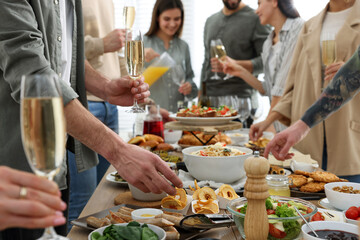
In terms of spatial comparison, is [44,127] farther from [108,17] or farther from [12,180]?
[108,17]

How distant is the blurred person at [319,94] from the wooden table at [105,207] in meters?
1.08

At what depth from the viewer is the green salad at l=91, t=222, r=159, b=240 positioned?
0.83 metres

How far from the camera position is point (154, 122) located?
236cm

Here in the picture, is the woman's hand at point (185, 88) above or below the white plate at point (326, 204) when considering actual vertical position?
below

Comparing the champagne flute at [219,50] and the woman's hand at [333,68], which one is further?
the champagne flute at [219,50]

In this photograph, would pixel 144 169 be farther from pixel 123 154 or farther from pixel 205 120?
pixel 205 120

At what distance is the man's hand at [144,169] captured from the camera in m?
1.06

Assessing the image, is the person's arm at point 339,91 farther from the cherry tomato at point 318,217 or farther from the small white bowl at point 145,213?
the small white bowl at point 145,213

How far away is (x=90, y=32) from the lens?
2754 mm

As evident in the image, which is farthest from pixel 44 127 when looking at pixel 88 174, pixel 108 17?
pixel 108 17

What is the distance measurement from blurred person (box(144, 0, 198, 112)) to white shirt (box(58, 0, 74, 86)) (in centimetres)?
200

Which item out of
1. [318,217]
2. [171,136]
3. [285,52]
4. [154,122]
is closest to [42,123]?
[318,217]

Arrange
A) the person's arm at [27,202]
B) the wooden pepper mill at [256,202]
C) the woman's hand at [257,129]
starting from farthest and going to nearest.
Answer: the woman's hand at [257,129]
the wooden pepper mill at [256,202]
the person's arm at [27,202]

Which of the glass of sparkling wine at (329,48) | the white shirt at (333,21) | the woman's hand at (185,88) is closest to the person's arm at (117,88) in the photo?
the glass of sparkling wine at (329,48)
